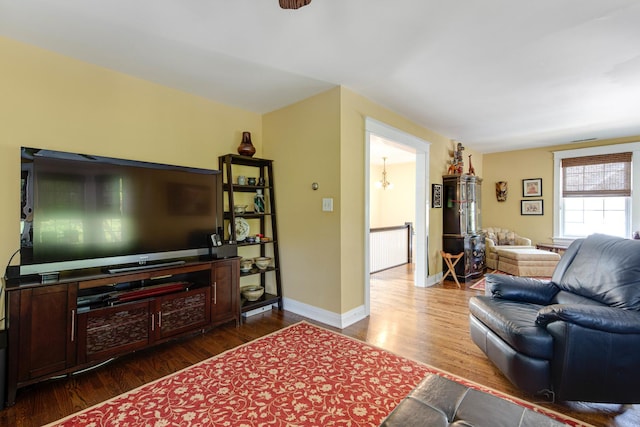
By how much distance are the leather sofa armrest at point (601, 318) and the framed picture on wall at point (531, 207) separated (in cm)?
519

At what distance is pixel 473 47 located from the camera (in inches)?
93.1

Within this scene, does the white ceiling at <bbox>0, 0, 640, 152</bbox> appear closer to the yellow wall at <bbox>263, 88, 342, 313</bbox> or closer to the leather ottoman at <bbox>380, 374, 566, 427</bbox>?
the yellow wall at <bbox>263, 88, 342, 313</bbox>

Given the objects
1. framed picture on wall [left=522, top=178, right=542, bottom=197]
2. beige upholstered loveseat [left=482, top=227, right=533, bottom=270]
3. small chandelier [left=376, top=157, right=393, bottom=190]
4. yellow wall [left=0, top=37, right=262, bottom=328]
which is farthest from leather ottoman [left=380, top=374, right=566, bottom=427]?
framed picture on wall [left=522, top=178, right=542, bottom=197]

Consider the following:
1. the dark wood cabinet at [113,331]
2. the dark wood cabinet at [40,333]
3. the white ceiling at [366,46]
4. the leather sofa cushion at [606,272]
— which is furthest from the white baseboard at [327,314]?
the white ceiling at [366,46]

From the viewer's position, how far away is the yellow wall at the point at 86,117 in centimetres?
222

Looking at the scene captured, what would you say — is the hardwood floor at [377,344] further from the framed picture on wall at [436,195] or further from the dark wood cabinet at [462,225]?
the framed picture on wall at [436,195]

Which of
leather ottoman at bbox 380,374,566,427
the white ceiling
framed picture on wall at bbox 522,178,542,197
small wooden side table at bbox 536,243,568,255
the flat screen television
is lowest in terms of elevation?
leather ottoman at bbox 380,374,566,427

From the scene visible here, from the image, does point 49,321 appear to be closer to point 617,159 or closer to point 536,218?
point 536,218

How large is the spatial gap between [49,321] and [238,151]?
7.57ft

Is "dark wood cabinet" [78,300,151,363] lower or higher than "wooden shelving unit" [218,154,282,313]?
lower

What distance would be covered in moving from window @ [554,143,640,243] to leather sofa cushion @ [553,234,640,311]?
4228mm

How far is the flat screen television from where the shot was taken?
2088mm

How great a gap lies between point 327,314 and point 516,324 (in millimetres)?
1793

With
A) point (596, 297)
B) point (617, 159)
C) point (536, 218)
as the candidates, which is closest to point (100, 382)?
point (596, 297)
